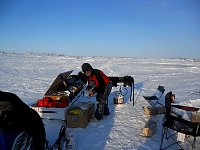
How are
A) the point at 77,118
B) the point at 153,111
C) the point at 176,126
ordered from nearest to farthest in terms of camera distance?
1. the point at 176,126
2. the point at 77,118
3. the point at 153,111

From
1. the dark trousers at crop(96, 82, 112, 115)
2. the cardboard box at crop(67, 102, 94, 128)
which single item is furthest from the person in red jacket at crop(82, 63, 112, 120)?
the cardboard box at crop(67, 102, 94, 128)

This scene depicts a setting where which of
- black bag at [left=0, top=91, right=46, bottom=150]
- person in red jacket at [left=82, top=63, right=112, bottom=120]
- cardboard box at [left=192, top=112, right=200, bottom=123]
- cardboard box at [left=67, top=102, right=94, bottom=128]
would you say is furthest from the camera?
person in red jacket at [left=82, top=63, right=112, bottom=120]

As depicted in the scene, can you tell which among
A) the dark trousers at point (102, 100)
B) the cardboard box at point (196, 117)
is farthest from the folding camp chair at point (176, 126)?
the dark trousers at point (102, 100)

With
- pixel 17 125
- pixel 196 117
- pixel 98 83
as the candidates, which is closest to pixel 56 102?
pixel 98 83

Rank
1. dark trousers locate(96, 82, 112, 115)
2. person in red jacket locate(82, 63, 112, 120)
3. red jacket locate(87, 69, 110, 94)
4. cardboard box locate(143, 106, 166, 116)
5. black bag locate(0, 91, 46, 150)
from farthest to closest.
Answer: cardboard box locate(143, 106, 166, 116) < red jacket locate(87, 69, 110, 94) < person in red jacket locate(82, 63, 112, 120) < dark trousers locate(96, 82, 112, 115) < black bag locate(0, 91, 46, 150)

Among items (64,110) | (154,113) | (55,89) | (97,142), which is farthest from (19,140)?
(154,113)

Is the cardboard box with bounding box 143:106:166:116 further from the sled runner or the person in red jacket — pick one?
the sled runner

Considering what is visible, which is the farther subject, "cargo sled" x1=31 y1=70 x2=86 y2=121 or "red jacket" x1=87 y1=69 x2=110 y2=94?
"red jacket" x1=87 y1=69 x2=110 y2=94

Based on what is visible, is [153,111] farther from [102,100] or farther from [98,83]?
[98,83]

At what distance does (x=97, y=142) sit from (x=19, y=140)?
277 centimetres

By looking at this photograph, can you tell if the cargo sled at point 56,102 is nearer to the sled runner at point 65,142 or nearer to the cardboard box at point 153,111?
the sled runner at point 65,142

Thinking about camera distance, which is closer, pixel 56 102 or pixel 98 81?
pixel 56 102

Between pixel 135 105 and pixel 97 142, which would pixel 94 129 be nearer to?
pixel 97 142

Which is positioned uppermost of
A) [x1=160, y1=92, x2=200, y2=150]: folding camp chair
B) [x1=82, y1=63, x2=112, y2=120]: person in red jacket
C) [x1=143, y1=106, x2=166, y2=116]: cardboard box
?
[x1=82, y1=63, x2=112, y2=120]: person in red jacket
